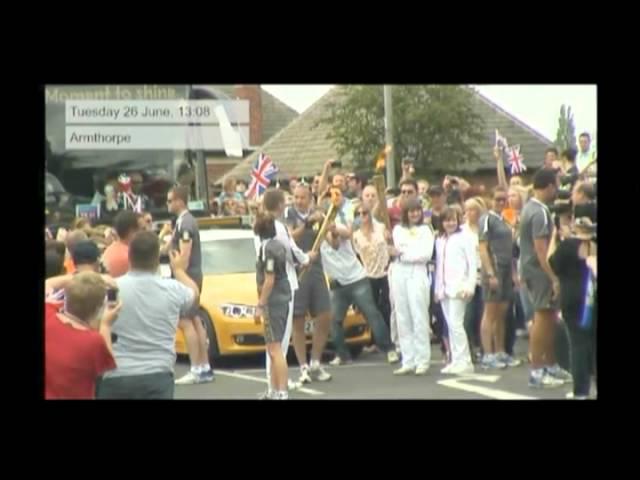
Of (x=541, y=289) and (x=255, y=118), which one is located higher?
(x=255, y=118)

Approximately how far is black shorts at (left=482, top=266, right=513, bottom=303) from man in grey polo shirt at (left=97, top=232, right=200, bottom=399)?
1.82m

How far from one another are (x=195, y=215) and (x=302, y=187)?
645 mm

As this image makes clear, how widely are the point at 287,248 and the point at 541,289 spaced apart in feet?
4.95

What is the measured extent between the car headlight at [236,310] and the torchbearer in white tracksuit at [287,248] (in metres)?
0.23

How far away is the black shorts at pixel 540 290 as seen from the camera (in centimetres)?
669

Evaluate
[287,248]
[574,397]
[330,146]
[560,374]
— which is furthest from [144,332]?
[574,397]

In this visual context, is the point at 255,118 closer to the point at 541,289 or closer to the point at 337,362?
the point at 337,362

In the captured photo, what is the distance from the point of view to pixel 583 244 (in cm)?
662

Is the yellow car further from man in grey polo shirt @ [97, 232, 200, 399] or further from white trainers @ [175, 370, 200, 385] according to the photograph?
man in grey polo shirt @ [97, 232, 200, 399]

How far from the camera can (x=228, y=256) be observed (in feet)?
21.8

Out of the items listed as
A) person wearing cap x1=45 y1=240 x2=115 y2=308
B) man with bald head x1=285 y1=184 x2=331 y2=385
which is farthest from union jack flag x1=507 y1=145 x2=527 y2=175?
person wearing cap x1=45 y1=240 x2=115 y2=308

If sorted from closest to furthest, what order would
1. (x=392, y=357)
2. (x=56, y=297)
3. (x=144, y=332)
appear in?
(x=144, y=332)
(x=56, y=297)
(x=392, y=357)

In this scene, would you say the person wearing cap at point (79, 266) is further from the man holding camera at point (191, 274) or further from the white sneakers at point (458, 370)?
the white sneakers at point (458, 370)

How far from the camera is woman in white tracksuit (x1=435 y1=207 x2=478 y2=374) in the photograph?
678cm
